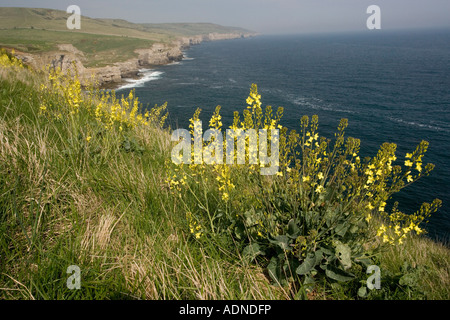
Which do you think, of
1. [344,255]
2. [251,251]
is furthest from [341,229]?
[251,251]

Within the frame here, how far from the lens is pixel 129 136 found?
5844 millimetres

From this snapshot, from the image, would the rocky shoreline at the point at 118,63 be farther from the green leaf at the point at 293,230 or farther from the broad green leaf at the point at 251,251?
the green leaf at the point at 293,230

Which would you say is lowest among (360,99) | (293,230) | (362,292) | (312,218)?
(362,292)

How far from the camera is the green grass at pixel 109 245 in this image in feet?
8.23

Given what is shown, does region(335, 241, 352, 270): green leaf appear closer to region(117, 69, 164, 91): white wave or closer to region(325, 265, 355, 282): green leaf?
region(325, 265, 355, 282): green leaf

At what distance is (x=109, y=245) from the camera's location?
2.92m

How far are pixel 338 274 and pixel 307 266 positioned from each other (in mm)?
410

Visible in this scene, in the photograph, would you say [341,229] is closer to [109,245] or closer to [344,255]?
[344,255]

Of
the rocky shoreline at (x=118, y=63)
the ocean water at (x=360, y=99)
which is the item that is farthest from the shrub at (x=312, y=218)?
the rocky shoreline at (x=118, y=63)

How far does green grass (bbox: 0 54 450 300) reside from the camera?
8.23ft

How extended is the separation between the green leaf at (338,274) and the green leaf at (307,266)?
9.2 inches

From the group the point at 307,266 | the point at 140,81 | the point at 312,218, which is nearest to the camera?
the point at 307,266

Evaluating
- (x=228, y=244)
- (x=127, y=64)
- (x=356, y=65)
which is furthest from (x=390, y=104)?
(x=127, y=64)
